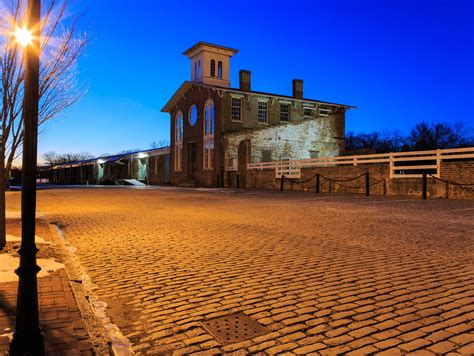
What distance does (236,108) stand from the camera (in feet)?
108

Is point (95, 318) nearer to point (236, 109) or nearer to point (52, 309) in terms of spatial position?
point (52, 309)

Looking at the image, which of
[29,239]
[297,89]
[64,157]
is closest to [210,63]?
[297,89]

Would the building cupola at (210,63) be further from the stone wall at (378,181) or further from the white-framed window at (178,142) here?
the stone wall at (378,181)

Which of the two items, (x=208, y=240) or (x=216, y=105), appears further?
(x=216, y=105)

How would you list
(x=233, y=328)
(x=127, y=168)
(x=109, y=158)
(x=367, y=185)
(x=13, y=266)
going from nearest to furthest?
(x=233, y=328) → (x=13, y=266) → (x=367, y=185) → (x=127, y=168) → (x=109, y=158)

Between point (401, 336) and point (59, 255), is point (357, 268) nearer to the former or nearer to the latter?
point (401, 336)

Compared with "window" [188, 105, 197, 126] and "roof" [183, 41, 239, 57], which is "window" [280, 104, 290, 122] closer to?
"roof" [183, 41, 239, 57]

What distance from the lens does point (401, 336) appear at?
2783 mm

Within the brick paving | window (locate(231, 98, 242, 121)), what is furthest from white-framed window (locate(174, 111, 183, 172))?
the brick paving

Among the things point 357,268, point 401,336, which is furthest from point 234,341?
point 357,268

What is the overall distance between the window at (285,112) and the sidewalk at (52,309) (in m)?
30.7

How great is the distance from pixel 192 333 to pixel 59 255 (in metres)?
3.23

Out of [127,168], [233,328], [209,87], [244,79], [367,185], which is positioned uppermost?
[244,79]

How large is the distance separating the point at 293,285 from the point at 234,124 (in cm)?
2896
